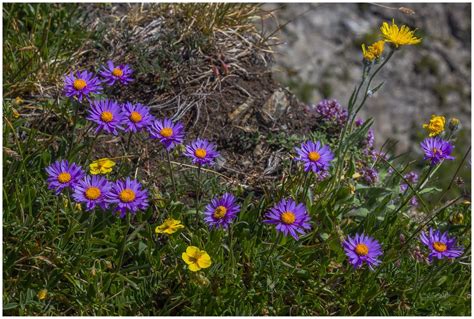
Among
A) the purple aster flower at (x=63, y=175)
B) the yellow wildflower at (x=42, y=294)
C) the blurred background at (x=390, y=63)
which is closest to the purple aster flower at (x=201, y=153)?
the purple aster flower at (x=63, y=175)

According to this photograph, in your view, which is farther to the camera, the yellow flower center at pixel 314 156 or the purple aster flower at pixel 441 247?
the yellow flower center at pixel 314 156

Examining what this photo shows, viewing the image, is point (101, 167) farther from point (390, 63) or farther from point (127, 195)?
point (390, 63)

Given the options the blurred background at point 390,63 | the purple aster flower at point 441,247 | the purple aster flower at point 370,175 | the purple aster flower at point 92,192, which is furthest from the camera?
the blurred background at point 390,63

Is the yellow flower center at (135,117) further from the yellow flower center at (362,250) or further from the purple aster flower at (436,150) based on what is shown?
the purple aster flower at (436,150)

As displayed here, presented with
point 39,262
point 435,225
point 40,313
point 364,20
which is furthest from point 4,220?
point 364,20

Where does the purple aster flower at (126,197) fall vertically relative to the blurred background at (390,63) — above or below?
below

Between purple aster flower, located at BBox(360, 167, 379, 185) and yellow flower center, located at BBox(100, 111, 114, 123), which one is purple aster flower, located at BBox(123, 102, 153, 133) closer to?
yellow flower center, located at BBox(100, 111, 114, 123)
